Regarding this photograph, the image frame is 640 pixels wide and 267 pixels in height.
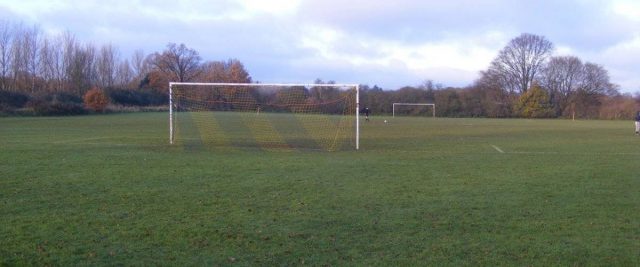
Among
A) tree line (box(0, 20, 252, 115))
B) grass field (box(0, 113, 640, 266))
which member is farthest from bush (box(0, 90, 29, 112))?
grass field (box(0, 113, 640, 266))

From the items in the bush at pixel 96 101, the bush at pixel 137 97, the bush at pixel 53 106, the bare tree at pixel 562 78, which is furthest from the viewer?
the bare tree at pixel 562 78

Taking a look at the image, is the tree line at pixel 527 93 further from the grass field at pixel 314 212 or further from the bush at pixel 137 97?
the grass field at pixel 314 212

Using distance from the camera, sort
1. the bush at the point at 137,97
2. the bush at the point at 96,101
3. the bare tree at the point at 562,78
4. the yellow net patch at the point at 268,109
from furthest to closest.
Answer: the bare tree at the point at 562,78 → the bush at the point at 137,97 → the bush at the point at 96,101 → the yellow net patch at the point at 268,109

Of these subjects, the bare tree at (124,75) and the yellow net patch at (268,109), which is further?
the bare tree at (124,75)

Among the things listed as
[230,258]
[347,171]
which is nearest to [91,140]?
[347,171]

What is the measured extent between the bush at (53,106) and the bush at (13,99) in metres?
1.07

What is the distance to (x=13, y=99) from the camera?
55.9 meters

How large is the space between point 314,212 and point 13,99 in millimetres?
55054

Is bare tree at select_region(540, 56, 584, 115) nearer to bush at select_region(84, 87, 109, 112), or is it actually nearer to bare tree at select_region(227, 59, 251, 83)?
bare tree at select_region(227, 59, 251, 83)

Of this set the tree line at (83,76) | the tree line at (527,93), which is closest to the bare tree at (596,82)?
the tree line at (527,93)

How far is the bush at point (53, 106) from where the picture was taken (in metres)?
53.0

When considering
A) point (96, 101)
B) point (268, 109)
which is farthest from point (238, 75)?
point (268, 109)

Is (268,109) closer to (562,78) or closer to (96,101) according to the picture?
(96,101)

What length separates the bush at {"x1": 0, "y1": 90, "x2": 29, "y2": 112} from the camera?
54.6m
